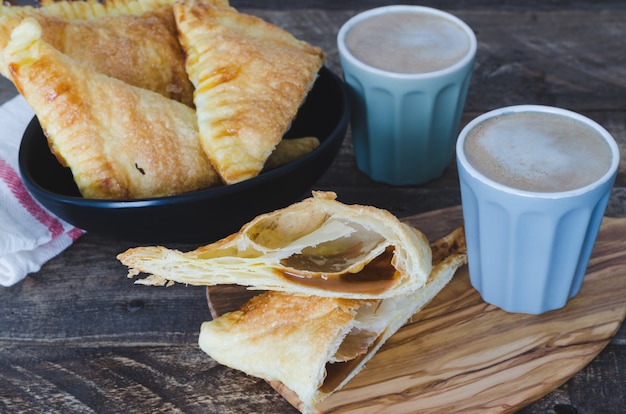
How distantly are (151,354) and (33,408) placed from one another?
0.18 m

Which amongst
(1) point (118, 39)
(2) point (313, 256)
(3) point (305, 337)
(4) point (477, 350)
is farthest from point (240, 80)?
(4) point (477, 350)

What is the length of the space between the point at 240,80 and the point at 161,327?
409 mm

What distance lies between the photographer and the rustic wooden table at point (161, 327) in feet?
3.58

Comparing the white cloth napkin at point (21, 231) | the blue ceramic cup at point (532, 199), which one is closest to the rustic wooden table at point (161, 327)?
the white cloth napkin at point (21, 231)

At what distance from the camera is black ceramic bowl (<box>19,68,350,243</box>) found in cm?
115

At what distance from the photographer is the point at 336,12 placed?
2.07 m

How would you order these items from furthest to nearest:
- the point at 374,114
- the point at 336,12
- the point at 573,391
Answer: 1. the point at 336,12
2. the point at 374,114
3. the point at 573,391

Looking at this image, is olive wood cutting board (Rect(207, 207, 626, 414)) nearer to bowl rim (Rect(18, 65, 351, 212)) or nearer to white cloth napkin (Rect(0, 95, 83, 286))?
bowl rim (Rect(18, 65, 351, 212))

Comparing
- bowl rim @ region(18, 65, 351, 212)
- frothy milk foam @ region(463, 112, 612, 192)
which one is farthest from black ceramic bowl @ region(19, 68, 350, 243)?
frothy milk foam @ region(463, 112, 612, 192)

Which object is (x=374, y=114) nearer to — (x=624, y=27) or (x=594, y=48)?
(x=594, y=48)

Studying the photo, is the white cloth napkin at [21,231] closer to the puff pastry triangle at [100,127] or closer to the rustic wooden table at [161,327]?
the rustic wooden table at [161,327]

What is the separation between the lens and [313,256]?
109 centimetres

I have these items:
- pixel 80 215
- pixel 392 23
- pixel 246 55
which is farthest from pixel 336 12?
pixel 80 215

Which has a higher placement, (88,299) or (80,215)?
(80,215)
